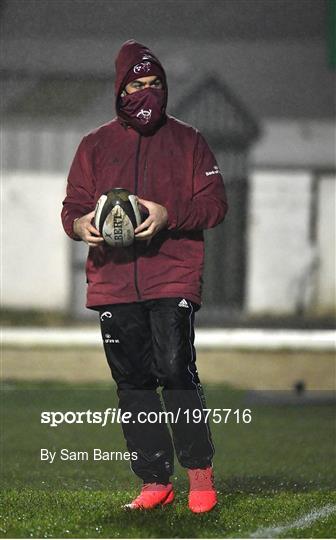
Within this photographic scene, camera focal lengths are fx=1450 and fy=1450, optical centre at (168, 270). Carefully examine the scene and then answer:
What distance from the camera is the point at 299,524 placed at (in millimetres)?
5555

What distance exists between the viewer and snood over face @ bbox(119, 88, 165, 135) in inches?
209

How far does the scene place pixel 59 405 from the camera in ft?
35.8

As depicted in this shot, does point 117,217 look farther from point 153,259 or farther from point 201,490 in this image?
point 201,490

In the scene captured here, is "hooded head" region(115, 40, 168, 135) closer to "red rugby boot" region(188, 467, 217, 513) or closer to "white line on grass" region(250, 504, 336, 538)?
"red rugby boot" region(188, 467, 217, 513)

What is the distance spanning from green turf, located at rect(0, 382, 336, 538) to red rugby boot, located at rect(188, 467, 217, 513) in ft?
0.13

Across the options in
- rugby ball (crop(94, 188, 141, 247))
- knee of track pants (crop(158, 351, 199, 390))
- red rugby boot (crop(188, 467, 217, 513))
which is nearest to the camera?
rugby ball (crop(94, 188, 141, 247))

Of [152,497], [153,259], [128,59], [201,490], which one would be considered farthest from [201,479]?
[128,59]

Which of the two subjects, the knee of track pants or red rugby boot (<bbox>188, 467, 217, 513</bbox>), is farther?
red rugby boot (<bbox>188, 467, 217, 513</bbox>)

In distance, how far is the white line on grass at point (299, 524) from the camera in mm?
5352

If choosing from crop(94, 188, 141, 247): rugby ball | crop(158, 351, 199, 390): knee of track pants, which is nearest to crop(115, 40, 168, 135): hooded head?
crop(94, 188, 141, 247): rugby ball

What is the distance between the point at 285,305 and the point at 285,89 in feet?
9.68

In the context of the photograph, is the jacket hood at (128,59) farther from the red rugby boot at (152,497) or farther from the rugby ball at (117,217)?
the red rugby boot at (152,497)

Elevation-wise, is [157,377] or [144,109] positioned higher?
[144,109]

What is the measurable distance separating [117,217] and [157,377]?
65cm
